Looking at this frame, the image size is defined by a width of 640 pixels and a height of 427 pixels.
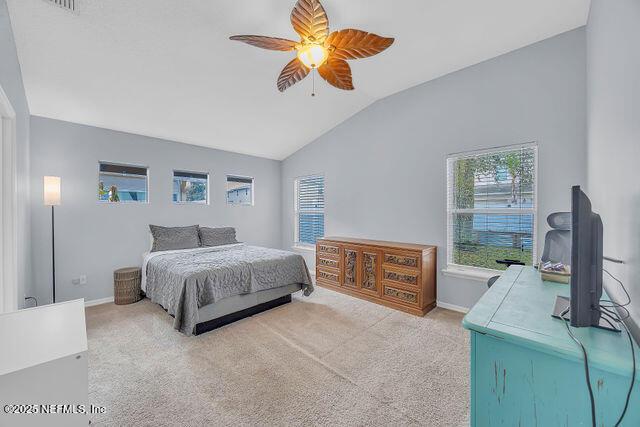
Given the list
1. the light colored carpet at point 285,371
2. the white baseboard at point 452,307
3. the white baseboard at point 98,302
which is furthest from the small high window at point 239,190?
the white baseboard at point 452,307

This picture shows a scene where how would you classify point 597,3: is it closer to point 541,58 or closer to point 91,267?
point 541,58

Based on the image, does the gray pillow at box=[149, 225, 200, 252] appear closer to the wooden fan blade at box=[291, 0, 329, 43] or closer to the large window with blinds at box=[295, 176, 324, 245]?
the large window with blinds at box=[295, 176, 324, 245]

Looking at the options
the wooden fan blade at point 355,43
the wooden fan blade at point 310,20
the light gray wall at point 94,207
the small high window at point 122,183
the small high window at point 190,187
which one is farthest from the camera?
the small high window at point 190,187

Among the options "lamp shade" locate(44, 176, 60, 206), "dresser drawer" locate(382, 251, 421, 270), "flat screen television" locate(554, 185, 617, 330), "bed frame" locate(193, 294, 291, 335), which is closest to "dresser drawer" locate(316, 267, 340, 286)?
"bed frame" locate(193, 294, 291, 335)

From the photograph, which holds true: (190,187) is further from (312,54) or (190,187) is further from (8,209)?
(312,54)

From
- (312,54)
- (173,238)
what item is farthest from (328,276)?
(312,54)

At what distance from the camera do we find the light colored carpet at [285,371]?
1.65 meters

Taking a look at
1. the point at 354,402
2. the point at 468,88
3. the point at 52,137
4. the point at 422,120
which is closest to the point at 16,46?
the point at 52,137

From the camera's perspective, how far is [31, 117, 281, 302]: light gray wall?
3234 millimetres

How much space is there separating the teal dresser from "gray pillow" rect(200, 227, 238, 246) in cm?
391

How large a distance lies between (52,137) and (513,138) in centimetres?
553

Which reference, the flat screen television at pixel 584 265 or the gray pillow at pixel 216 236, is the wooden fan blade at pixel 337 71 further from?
the gray pillow at pixel 216 236

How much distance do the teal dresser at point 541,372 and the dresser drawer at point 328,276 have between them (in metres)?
2.94

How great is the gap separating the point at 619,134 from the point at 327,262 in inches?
134
